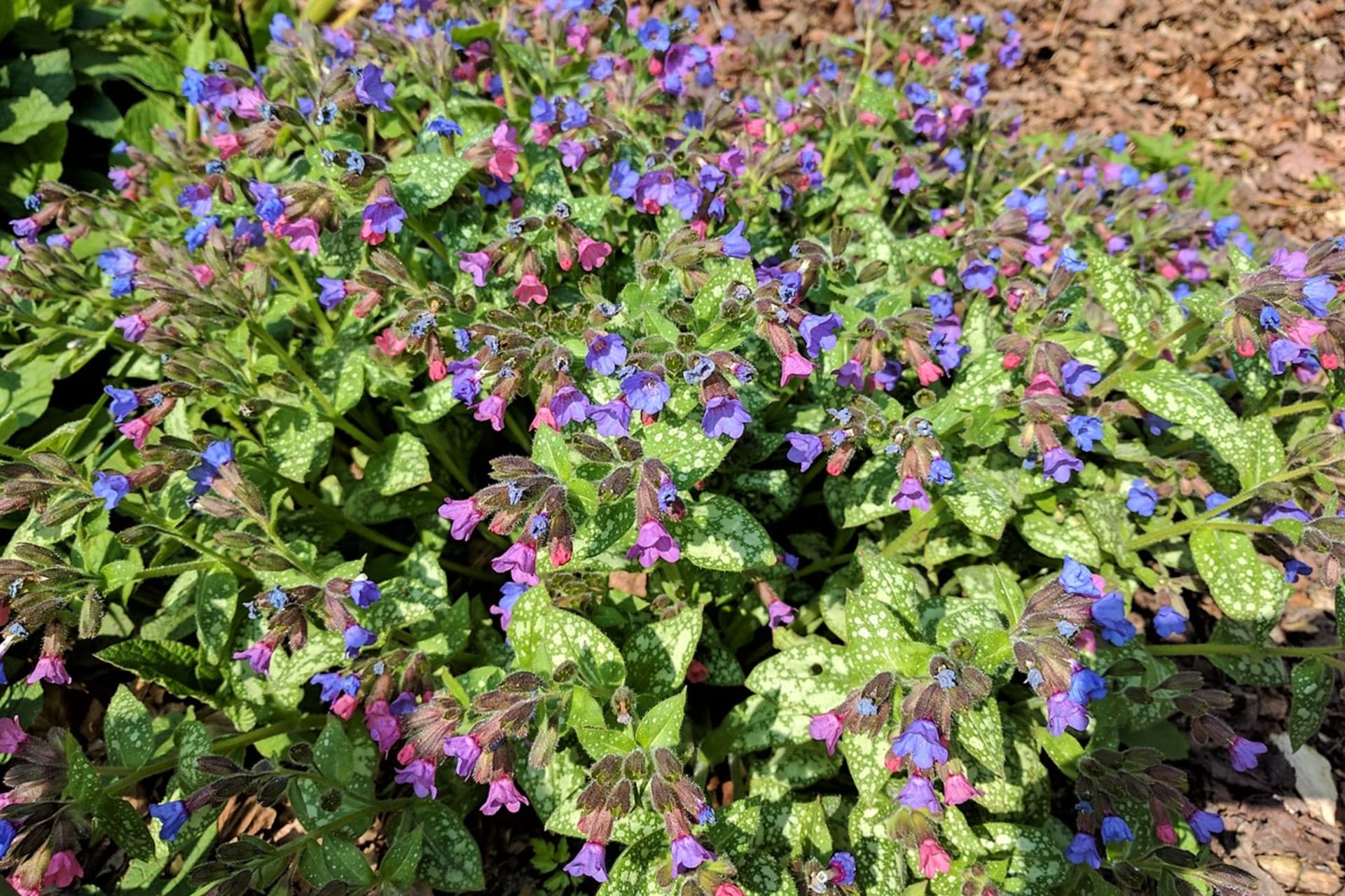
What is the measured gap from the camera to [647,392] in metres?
2.18

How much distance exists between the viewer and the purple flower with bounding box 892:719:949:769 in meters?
1.94

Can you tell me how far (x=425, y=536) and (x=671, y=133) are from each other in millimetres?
1972

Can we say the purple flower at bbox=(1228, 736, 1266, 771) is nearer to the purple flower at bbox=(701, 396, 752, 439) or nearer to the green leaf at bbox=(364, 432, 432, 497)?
the purple flower at bbox=(701, 396, 752, 439)

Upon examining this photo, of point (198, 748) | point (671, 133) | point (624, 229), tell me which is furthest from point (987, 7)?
point (198, 748)

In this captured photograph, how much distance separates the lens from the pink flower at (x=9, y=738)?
2.30 metres

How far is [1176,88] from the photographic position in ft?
18.6

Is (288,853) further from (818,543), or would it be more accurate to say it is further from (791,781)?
(818,543)

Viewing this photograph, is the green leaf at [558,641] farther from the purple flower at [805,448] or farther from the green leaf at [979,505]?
the green leaf at [979,505]

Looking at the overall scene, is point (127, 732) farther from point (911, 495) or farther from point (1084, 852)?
point (1084, 852)

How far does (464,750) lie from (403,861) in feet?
1.59

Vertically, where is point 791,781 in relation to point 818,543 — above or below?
below

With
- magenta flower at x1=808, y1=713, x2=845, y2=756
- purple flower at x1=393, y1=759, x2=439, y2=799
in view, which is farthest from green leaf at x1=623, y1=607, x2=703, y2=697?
purple flower at x1=393, y1=759, x2=439, y2=799

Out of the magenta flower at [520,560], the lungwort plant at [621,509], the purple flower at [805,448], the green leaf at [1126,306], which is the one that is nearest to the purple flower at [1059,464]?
the lungwort plant at [621,509]

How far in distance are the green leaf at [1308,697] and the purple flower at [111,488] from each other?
3.56 meters
